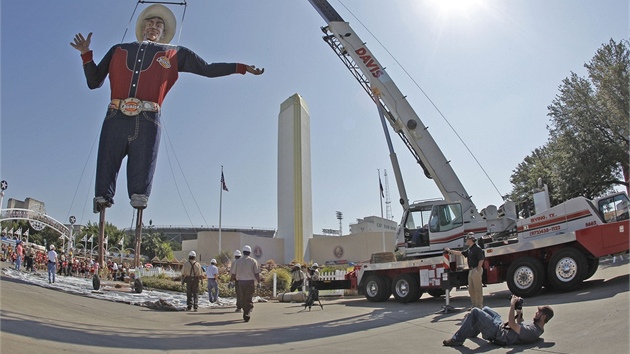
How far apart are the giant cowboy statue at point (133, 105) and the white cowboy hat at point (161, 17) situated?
641 millimetres

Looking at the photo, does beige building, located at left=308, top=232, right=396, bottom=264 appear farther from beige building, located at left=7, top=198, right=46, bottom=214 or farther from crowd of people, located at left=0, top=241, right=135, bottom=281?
beige building, located at left=7, top=198, right=46, bottom=214

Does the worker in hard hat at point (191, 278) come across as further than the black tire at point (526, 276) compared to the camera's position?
Yes

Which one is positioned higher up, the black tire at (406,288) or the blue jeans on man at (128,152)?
the blue jeans on man at (128,152)

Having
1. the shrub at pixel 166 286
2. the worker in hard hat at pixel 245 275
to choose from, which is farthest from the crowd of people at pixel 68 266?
the worker in hard hat at pixel 245 275

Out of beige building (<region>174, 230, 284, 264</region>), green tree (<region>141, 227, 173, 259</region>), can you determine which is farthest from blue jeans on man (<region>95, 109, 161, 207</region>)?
green tree (<region>141, 227, 173, 259</region>)

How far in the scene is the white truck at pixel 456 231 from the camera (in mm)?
10883

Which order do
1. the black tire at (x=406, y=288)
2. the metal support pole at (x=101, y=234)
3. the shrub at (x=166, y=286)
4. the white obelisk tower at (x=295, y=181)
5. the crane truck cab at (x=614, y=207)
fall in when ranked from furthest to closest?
1. the white obelisk tower at (x=295, y=181)
2. the shrub at (x=166, y=286)
3. the black tire at (x=406, y=288)
4. the metal support pole at (x=101, y=234)
5. the crane truck cab at (x=614, y=207)

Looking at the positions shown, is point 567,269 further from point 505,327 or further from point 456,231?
point 505,327

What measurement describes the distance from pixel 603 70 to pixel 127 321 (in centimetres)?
2908

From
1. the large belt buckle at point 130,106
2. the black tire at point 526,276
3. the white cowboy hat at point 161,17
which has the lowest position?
the black tire at point 526,276

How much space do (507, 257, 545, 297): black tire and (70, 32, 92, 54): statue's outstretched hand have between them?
44.2 ft

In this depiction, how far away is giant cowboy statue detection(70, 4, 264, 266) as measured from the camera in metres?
12.8

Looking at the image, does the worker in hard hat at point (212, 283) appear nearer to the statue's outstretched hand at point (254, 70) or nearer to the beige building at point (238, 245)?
the statue's outstretched hand at point (254, 70)

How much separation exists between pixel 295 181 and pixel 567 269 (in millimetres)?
34183
